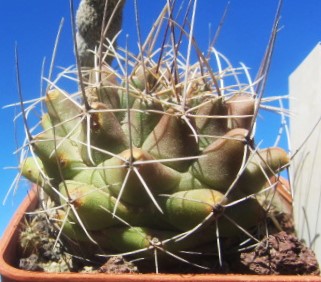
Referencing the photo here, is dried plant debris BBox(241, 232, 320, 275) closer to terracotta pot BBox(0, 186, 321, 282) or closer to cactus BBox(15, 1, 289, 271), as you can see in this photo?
cactus BBox(15, 1, 289, 271)

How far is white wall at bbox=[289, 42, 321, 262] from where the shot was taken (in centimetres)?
106

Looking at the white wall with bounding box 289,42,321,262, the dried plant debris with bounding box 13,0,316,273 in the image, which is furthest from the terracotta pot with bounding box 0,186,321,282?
the white wall with bounding box 289,42,321,262

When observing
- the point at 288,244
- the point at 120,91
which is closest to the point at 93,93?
the point at 120,91

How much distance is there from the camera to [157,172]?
2.64 ft

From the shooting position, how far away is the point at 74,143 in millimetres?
928

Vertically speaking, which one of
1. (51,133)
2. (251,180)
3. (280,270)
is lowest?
(280,270)

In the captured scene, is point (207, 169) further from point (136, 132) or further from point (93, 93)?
point (93, 93)

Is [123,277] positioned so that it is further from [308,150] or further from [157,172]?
[308,150]

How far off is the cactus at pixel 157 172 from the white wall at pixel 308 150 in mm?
155

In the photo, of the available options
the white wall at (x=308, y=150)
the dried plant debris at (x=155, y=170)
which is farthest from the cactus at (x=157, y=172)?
the white wall at (x=308, y=150)

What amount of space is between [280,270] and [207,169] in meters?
0.25

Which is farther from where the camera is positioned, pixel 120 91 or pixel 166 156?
pixel 120 91

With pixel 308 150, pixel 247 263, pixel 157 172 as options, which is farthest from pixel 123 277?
pixel 308 150

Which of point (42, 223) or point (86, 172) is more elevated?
point (86, 172)
